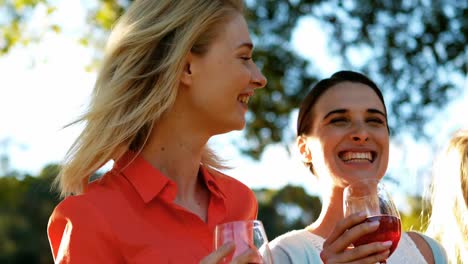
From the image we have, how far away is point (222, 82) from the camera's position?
364 centimetres

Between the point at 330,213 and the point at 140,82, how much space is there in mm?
1341

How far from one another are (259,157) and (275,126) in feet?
1.80

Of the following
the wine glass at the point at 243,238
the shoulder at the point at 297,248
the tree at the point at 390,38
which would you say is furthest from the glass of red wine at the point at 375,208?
the tree at the point at 390,38

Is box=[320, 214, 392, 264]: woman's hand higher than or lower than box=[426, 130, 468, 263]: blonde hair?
lower

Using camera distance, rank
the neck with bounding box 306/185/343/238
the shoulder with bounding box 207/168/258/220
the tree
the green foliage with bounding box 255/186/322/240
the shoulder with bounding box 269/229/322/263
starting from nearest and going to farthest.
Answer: the shoulder with bounding box 207/168/258/220 → the shoulder with bounding box 269/229/322/263 → the neck with bounding box 306/185/343/238 → the tree → the green foliage with bounding box 255/186/322/240

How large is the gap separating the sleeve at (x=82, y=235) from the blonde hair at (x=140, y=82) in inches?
9.0

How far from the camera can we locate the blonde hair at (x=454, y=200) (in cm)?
518

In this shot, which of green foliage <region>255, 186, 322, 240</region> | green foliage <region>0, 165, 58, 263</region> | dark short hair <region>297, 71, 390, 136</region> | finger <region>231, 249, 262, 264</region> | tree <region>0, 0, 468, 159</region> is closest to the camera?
finger <region>231, 249, 262, 264</region>

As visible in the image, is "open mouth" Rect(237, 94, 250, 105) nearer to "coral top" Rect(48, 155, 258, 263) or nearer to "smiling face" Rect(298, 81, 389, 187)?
"coral top" Rect(48, 155, 258, 263)

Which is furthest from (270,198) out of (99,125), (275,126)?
(99,125)

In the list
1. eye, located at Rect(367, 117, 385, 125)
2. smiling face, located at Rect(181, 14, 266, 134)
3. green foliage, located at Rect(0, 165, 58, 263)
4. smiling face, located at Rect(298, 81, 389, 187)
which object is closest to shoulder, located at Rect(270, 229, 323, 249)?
smiling face, located at Rect(298, 81, 389, 187)

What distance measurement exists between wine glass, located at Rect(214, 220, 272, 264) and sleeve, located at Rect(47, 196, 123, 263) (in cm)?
64

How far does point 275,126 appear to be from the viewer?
13.6 metres

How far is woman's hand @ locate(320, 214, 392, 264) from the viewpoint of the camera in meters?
Result: 3.28
